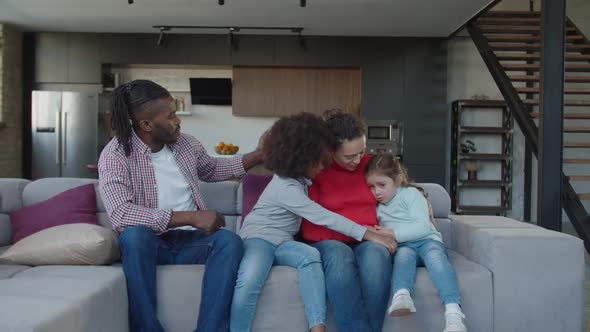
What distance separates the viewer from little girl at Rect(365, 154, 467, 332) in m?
1.96

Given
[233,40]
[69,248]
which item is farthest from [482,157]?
[69,248]

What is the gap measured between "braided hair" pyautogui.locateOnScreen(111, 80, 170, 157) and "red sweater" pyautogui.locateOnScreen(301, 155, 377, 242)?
0.80 metres

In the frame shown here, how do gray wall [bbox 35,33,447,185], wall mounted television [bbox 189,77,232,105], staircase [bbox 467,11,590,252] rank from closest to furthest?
1. staircase [bbox 467,11,590,252]
2. gray wall [bbox 35,33,447,185]
3. wall mounted television [bbox 189,77,232,105]

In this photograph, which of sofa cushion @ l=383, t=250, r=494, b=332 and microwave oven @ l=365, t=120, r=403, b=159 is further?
microwave oven @ l=365, t=120, r=403, b=159

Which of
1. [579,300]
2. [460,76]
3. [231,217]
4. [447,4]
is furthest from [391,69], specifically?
[579,300]

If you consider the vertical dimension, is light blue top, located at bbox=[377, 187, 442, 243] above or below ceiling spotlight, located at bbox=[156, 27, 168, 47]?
below

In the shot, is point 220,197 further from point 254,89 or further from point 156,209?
point 254,89

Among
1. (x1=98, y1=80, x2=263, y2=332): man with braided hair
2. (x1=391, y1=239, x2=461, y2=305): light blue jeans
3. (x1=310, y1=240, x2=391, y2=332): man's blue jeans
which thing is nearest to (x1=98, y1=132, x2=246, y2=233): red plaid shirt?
(x1=98, y1=80, x2=263, y2=332): man with braided hair

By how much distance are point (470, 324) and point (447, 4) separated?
454cm

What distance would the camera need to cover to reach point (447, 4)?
19.3 ft

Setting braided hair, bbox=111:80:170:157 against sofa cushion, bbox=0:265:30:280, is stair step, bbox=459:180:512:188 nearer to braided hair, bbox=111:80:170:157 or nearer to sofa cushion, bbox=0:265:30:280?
braided hair, bbox=111:80:170:157

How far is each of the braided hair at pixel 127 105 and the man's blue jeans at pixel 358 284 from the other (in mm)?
942

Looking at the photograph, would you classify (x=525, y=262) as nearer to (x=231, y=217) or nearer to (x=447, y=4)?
(x=231, y=217)

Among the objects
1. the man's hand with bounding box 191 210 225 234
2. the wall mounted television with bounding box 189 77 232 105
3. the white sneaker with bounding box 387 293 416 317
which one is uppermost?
A: the wall mounted television with bounding box 189 77 232 105
